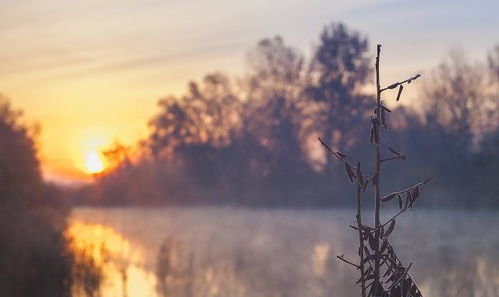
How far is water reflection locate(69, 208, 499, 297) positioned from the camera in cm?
1459

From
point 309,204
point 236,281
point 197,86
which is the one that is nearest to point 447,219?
point 309,204

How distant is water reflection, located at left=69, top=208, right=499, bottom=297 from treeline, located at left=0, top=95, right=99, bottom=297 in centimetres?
69

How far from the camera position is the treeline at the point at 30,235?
1193 centimetres

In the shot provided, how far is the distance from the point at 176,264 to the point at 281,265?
2.88 meters

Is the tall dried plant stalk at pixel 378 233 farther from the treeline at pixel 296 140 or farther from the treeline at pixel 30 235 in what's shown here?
the treeline at pixel 296 140

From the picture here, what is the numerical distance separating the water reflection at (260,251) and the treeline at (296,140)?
0.98 meters

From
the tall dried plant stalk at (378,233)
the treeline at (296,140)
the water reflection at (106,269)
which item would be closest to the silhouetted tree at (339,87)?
the treeline at (296,140)

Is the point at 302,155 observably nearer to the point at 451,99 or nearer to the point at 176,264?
the point at 451,99

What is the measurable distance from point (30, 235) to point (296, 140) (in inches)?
585

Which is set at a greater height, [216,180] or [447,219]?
[216,180]

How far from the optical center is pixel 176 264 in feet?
55.5

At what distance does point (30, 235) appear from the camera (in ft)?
40.8

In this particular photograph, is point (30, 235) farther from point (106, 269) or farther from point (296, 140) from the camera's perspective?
point (296, 140)

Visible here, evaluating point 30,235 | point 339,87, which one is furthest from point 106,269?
point 339,87
